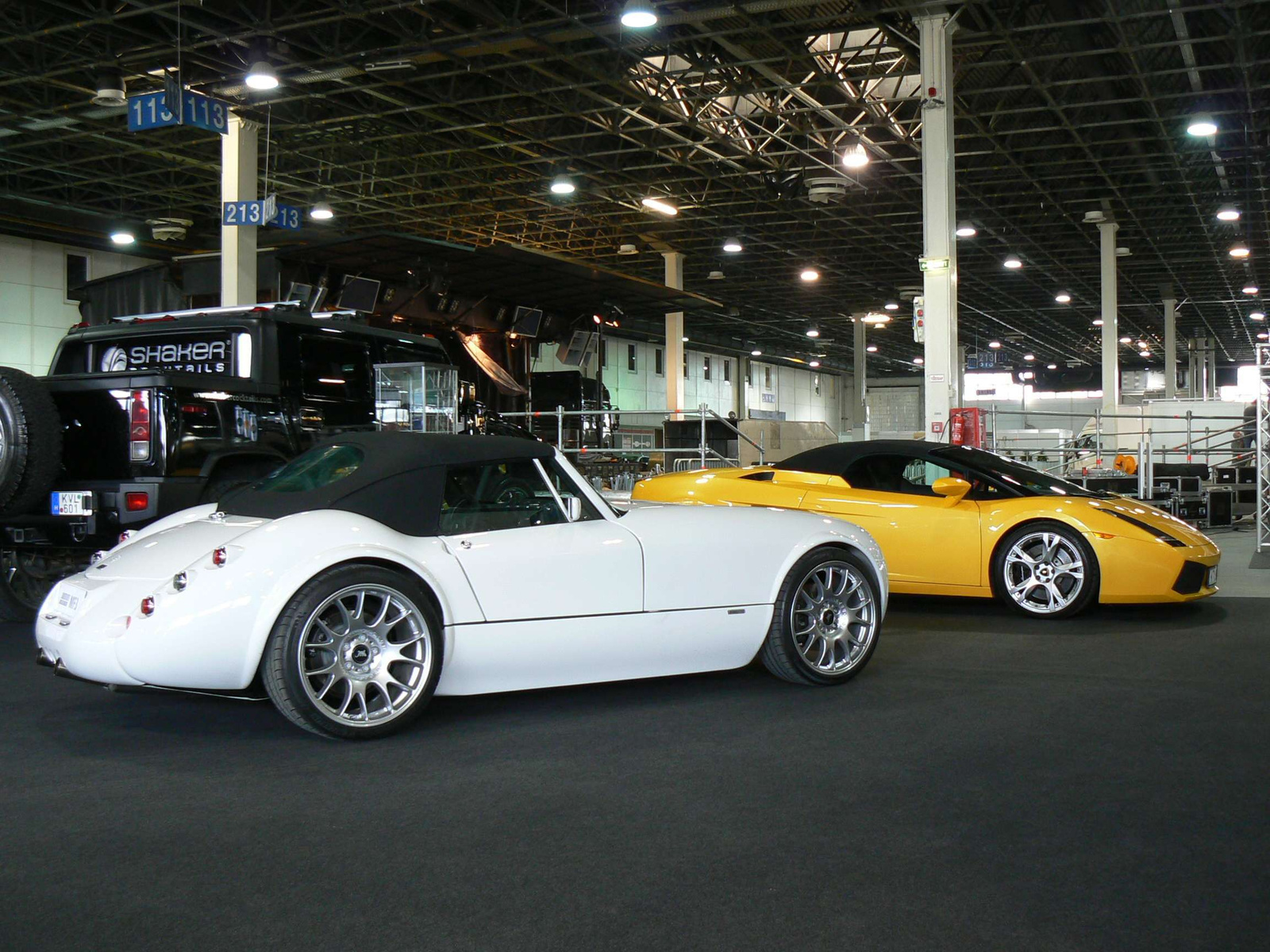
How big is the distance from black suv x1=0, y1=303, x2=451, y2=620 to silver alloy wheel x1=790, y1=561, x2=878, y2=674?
3552 millimetres

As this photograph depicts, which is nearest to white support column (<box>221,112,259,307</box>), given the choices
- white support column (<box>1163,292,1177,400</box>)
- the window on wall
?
the window on wall

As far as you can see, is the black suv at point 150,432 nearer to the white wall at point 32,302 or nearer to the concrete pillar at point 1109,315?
the white wall at point 32,302

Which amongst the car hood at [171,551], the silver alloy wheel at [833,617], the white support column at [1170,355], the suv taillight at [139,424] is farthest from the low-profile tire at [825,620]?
the white support column at [1170,355]

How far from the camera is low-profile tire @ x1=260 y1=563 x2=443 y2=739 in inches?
166

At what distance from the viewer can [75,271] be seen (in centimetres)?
2458

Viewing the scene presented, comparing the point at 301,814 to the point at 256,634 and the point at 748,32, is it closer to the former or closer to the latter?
the point at 256,634

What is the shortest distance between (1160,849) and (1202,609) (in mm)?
5416

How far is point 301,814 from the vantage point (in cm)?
350

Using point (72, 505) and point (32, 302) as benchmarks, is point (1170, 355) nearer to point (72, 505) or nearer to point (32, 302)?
point (32, 302)

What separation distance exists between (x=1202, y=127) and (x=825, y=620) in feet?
53.6

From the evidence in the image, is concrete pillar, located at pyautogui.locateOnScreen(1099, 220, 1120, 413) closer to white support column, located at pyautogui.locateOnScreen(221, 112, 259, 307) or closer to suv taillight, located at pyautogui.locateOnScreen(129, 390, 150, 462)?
white support column, located at pyautogui.locateOnScreen(221, 112, 259, 307)

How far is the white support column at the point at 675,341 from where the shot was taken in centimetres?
3041

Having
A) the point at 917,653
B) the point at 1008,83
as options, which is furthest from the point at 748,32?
the point at 917,653

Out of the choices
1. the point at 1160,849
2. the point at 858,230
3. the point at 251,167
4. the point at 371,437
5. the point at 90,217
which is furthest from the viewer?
the point at 858,230
